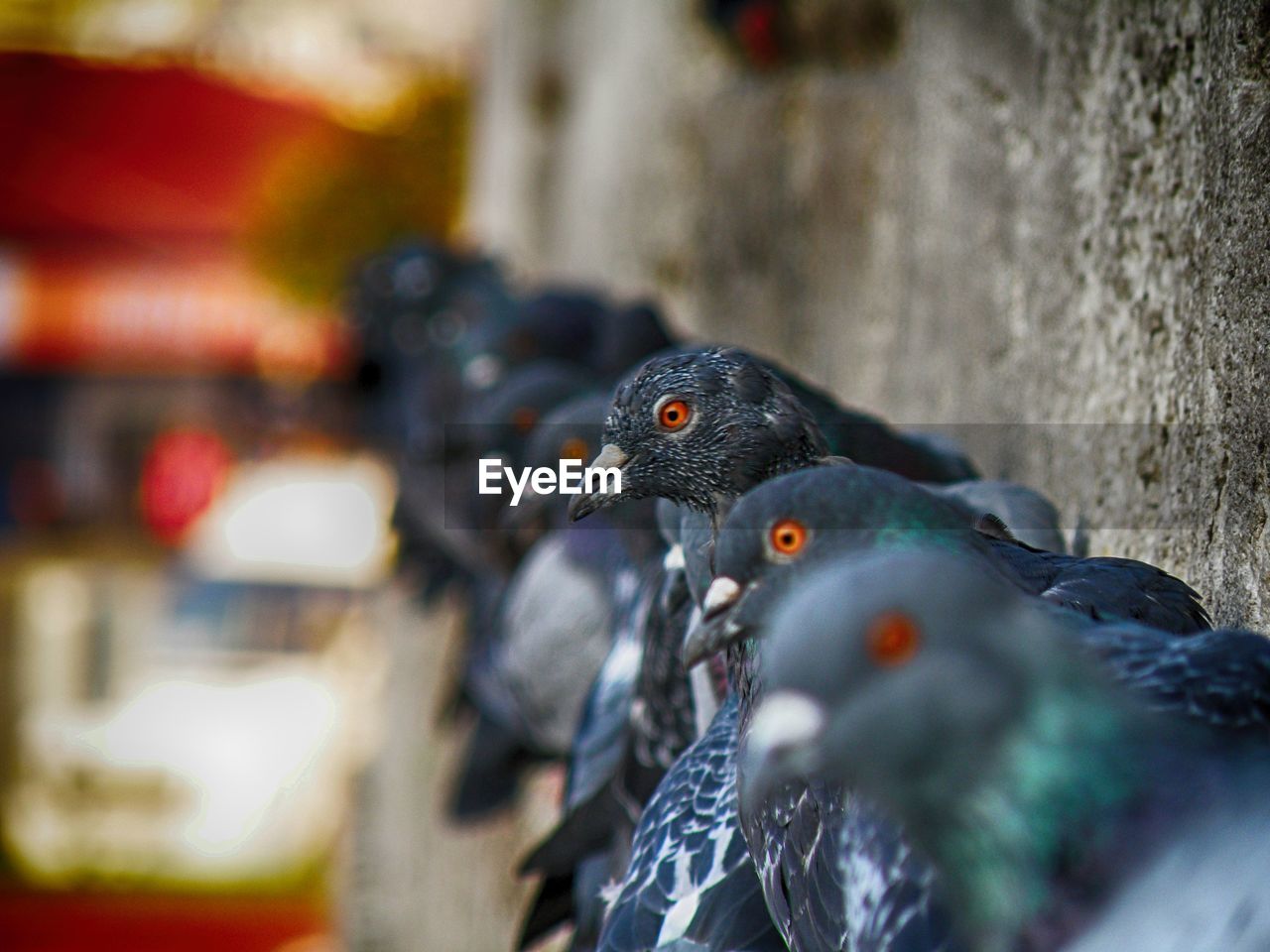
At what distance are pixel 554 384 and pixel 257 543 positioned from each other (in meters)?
6.23

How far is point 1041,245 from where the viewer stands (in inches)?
58.5

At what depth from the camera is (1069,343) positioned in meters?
1.41

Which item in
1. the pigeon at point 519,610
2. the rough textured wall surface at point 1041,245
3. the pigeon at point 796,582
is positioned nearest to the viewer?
the pigeon at point 796,582

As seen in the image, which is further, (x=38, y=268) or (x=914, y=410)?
(x=38, y=268)

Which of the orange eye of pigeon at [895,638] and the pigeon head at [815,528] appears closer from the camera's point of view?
the orange eye of pigeon at [895,638]

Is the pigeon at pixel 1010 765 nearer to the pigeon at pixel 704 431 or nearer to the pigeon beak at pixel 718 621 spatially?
the pigeon beak at pixel 718 621

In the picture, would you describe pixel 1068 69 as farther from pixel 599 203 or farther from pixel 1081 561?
pixel 599 203

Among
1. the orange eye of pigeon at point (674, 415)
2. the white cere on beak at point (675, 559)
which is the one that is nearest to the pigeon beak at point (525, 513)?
the white cere on beak at point (675, 559)

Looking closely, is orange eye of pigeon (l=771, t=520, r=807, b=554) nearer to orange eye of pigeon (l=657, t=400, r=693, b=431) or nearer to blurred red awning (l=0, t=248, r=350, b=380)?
orange eye of pigeon (l=657, t=400, r=693, b=431)

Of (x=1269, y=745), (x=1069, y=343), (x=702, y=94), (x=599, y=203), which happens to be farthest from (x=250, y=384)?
(x=1269, y=745)

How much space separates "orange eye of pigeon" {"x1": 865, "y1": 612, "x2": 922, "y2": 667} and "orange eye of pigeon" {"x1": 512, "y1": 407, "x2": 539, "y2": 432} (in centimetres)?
130

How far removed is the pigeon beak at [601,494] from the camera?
1063 millimetres

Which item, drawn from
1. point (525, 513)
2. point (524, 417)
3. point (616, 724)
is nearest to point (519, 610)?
point (525, 513)

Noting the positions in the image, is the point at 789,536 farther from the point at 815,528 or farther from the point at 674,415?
the point at 674,415
